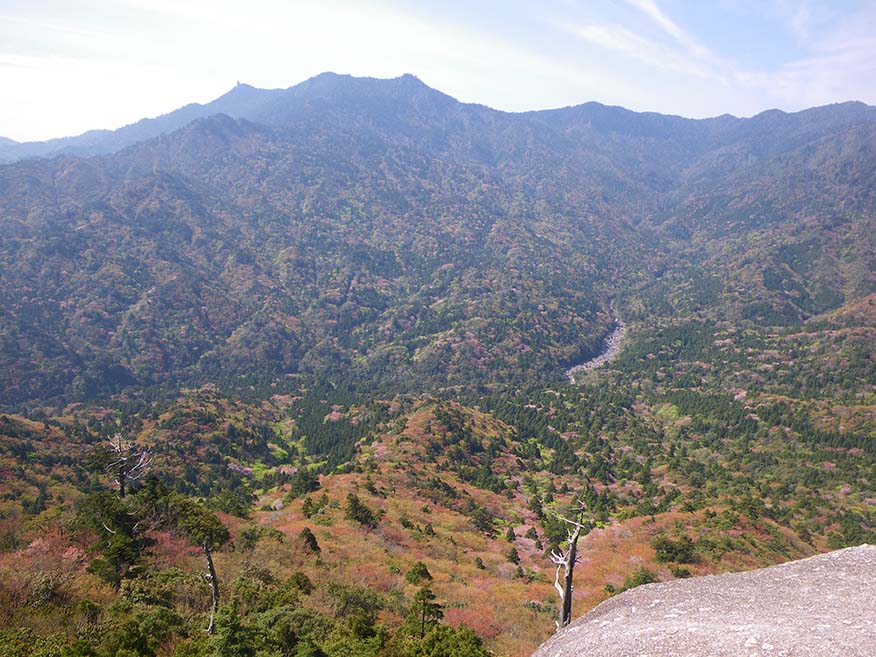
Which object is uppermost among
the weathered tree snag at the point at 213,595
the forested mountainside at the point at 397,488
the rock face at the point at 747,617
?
the rock face at the point at 747,617

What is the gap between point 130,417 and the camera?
13050 cm

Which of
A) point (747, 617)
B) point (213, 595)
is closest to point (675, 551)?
point (747, 617)

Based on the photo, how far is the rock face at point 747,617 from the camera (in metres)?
12.4

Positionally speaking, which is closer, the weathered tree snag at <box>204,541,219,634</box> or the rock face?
the rock face

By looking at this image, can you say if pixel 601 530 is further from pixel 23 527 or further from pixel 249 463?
pixel 249 463

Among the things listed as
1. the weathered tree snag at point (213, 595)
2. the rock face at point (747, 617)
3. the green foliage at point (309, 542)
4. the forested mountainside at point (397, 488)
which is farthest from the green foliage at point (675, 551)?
the weathered tree snag at point (213, 595)

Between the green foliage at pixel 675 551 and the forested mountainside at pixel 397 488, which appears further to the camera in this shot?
the green foliage at pixel 675 551

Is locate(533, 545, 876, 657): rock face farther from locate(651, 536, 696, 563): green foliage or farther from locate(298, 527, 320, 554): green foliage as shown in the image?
locate(651, 536, 696, 563): green foliage

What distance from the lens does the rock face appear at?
1242 cm

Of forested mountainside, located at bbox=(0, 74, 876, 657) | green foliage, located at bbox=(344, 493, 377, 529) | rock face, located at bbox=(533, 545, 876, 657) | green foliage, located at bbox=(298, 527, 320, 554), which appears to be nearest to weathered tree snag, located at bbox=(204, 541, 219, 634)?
forested mountainside, located at bbox=(0, 74, 876, 657)

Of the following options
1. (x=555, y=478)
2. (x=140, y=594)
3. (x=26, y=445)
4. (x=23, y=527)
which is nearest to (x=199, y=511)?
(x=140, y=594)

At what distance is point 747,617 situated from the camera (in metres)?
14.4

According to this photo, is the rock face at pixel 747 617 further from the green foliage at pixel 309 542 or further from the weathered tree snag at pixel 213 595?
the green foliage at pixel 309 542

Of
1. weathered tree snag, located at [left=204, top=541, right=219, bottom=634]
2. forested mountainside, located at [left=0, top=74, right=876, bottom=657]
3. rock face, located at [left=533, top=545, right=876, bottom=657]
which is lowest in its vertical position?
forested mountainside, located at [left=0, top=74, right=876, bottom=657]
